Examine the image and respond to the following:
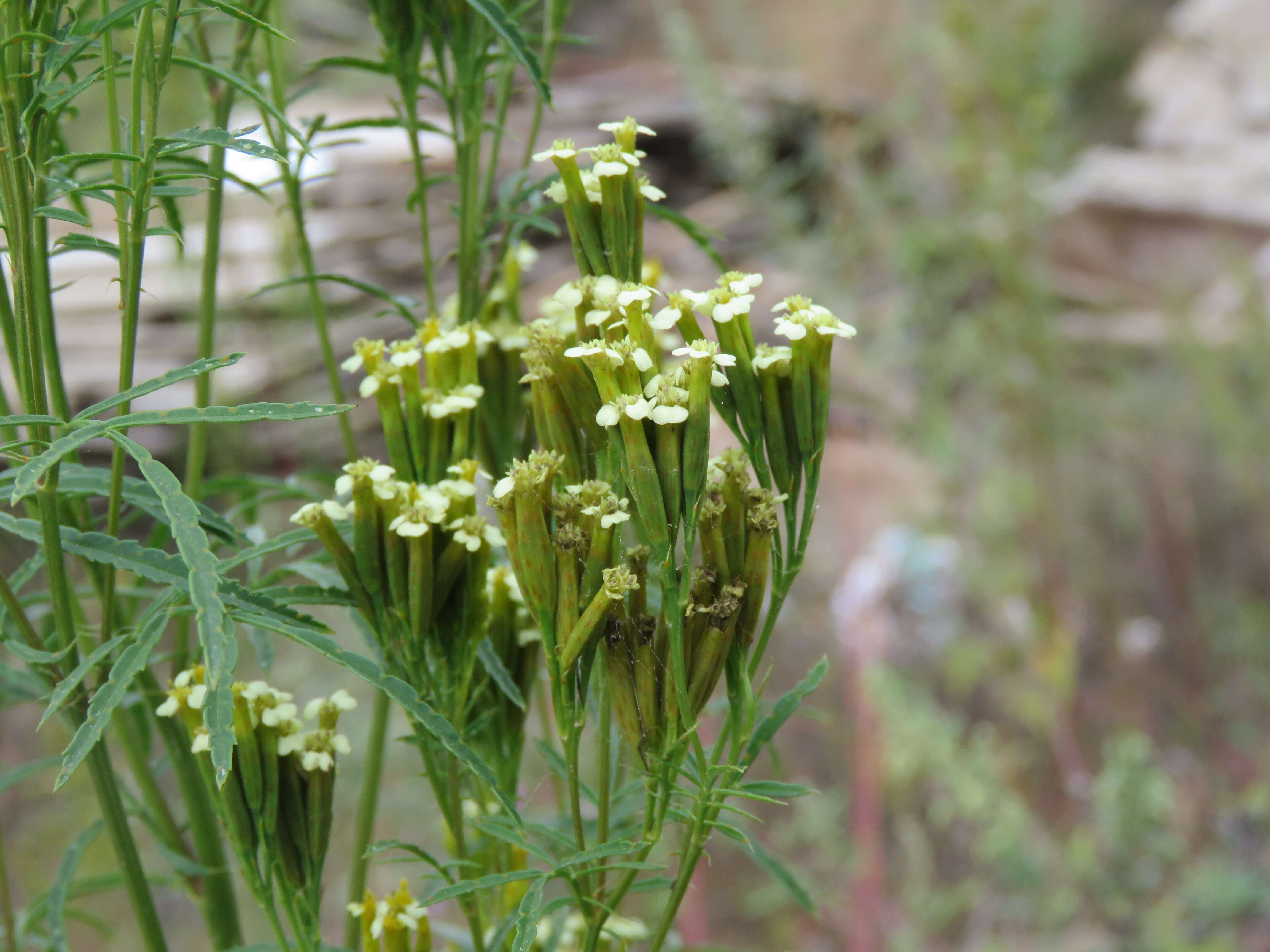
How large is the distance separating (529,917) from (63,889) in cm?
31

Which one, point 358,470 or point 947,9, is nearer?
point 358,470

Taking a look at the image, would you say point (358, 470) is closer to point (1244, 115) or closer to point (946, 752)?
point (946, 752)

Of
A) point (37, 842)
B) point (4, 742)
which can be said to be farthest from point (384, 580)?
point (4, 742)

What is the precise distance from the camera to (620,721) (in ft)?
1.62

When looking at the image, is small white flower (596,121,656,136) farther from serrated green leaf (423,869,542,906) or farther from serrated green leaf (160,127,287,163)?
serrated green leaf (423,869,542,906)

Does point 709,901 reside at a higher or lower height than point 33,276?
lower

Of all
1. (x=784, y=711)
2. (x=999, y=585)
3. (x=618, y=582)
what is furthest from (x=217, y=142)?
(x=999, y=585)

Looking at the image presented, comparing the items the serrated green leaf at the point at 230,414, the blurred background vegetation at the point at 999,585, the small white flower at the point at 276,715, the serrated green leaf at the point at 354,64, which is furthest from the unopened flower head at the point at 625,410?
the blurred background vegetation at the point at 999,585

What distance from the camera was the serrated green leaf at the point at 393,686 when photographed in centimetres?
43

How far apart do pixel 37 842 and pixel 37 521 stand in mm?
1873

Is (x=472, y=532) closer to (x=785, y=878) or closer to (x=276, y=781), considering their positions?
(x=276, y=781)

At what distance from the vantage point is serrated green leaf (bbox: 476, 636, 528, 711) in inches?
20.9

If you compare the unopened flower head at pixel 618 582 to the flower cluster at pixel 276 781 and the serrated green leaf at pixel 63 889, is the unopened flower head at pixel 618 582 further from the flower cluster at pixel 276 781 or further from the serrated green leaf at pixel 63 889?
the serrated green leaf at pixel 63 889

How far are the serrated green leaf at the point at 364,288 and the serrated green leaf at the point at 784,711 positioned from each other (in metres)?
0.29
